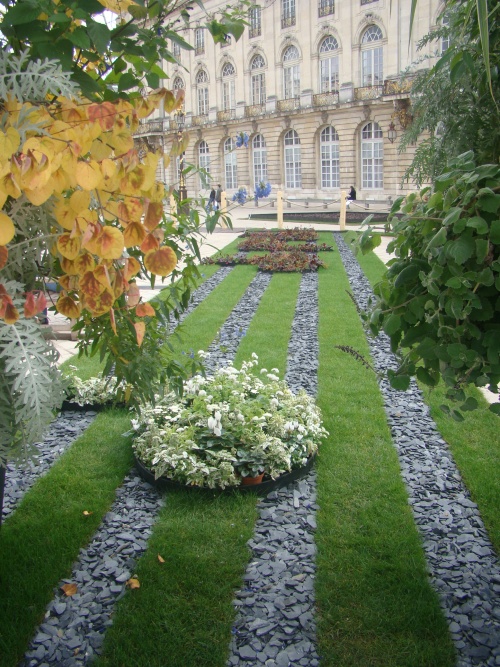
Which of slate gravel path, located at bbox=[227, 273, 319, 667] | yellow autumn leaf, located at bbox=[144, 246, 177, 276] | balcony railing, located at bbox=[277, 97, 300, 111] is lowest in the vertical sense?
slate gravel path, located at bbox=[227, 273, 319, 667]

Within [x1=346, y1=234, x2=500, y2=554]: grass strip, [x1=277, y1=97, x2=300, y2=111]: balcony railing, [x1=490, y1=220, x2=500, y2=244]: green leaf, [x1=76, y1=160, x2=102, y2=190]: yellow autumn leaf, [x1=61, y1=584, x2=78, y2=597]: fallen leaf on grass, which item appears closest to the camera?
[x1=76, y1=160, x2=102, y2=190]: yellow autumn leaf

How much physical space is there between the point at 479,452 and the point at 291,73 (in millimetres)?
35049

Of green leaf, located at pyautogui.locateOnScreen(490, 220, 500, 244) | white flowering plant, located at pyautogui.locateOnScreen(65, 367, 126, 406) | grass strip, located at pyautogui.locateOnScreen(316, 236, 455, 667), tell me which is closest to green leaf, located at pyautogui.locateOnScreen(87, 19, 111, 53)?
green leaf, located at pyautogui.locateOnScreen(490, 220, 500, 244)

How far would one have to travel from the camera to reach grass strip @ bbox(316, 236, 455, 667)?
252 cm

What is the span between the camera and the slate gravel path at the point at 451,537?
2621 millimetres

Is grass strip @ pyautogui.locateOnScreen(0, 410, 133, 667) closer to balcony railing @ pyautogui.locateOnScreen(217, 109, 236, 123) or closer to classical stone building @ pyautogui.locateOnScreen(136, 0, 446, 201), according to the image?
classical stone building @ pyautogui.locateOnScreen(136, 0, 446, 201)

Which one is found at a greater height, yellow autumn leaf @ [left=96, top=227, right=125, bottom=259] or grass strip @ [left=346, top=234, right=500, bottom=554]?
yellow autumn leaf @ [left=96, top=227, right=125, bottom=259]

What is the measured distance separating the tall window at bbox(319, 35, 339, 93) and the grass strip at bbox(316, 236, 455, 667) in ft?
103

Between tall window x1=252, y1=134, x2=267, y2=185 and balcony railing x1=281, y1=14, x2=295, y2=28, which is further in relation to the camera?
tall window x1=252, y1=134, x2=267, y2=185

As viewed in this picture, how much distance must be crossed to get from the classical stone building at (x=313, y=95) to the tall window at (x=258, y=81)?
62 mm

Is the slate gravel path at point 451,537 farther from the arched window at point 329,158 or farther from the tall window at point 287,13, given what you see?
the tall window at point 287,13

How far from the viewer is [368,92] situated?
30703mm

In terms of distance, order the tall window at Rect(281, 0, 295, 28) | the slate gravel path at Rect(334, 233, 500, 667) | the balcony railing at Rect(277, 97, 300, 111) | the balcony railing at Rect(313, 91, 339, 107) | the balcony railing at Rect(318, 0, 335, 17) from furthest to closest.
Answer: the balcony railing at Rect(277, 97, 300, 111) < the tall window at Rect(281, 0, 295, 28) < the balcony railing at Rect(313, 91, 339, 107) < the balcony railing at Rect(318, 0, 335, 17) < the slate gravel path at Rect(334, 233, 500, 667)

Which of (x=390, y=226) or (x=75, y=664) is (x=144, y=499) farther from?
(x=390, y=226)
